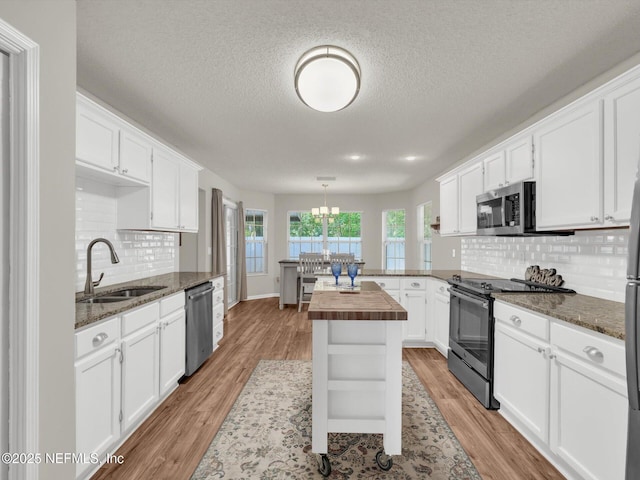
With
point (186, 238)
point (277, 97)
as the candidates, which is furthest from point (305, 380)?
point (186, 238)

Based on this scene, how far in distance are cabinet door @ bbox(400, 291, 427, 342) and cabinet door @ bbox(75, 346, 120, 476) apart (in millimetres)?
3004

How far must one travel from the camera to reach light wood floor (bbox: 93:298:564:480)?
1813 mm

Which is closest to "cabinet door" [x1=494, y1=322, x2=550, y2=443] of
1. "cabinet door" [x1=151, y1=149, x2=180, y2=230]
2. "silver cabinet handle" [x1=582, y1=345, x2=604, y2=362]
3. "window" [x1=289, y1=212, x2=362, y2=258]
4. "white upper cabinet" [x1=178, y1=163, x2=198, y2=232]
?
"silver cabinet handle" [x1=582, y1=345, x2=604, y2=362]

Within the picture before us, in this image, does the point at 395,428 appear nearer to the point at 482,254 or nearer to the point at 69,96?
the point at 69,96

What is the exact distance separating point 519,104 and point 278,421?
3159mm

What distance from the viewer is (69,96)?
140cm

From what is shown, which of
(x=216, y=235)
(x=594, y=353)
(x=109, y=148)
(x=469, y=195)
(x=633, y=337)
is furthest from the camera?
(x=216, y=235)

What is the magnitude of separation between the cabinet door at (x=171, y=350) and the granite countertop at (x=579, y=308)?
252 centimetres

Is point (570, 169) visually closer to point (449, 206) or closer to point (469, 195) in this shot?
point (469, 195)

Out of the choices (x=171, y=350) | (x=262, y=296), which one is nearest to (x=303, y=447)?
(x=171, y=350)

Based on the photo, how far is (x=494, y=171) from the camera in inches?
120

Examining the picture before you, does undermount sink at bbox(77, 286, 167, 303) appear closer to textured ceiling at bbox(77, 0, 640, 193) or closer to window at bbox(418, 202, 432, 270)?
textured ceiling at bbox(77, 0, 640, 193)

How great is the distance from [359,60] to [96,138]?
5.95 ft

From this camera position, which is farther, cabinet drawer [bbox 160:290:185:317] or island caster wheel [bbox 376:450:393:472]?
cabinet drawer [bbox 160:290:185:317]
